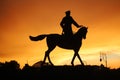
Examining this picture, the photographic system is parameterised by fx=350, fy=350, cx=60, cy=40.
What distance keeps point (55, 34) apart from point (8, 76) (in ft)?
19.4

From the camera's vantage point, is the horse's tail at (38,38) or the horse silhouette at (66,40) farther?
the horse's tail at (38,38)

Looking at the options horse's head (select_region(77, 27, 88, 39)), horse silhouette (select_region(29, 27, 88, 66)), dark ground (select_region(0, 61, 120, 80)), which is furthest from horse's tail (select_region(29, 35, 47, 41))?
horse's head (select_region(77, 27, 88, 39))

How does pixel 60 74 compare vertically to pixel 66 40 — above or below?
below

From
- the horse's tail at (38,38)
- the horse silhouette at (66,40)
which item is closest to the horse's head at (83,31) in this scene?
the horse silhouette at (66,40)

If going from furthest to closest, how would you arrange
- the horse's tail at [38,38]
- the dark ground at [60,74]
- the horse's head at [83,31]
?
the horse's tail at [38,38] → the horse's head at [83,31] → the dark ground at [60,74]

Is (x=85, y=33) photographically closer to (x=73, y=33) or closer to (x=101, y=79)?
(x=73, y=33)

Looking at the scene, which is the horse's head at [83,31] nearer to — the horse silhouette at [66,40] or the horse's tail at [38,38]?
the horse silhouette at [66,40]

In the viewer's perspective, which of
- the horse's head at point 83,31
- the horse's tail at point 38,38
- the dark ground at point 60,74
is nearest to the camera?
the dark ground at point 60,74

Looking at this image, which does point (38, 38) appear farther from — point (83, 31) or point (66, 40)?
point (83, 31)

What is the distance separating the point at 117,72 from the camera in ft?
84.1

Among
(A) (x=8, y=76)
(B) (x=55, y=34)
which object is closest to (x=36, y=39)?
(B) (x=55, y=34)

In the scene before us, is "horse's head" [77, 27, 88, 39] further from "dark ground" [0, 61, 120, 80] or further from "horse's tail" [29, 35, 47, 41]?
"horse's tail" [29, 35, 47, 41]

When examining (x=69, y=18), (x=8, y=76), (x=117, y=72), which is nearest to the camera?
(x=8, y=76)

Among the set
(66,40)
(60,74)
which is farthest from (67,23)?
(60,74)
